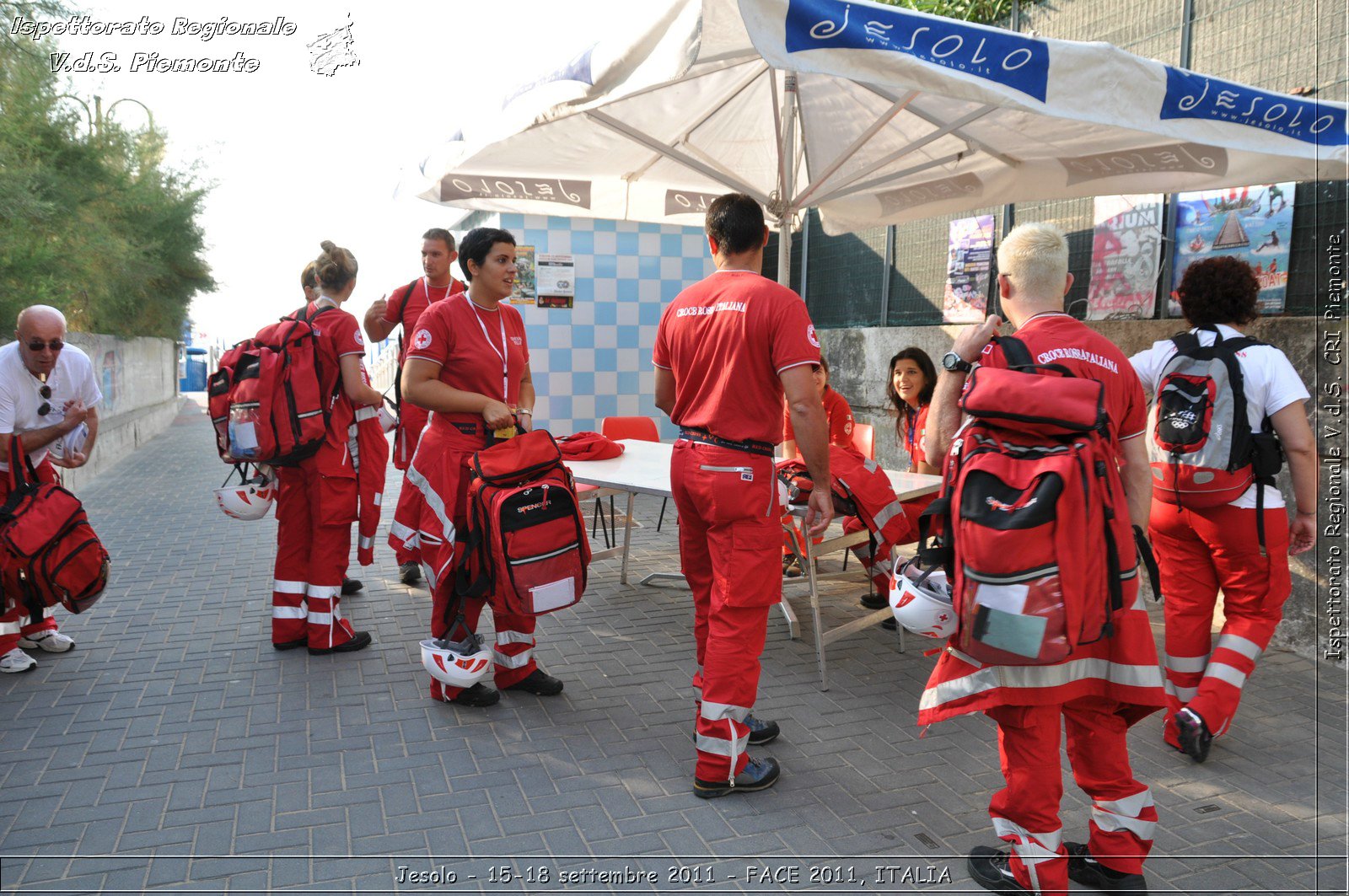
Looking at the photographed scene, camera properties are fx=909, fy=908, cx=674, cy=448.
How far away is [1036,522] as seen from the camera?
7.40 feet

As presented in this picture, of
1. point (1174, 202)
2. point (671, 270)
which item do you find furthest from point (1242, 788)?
point (671, 270)

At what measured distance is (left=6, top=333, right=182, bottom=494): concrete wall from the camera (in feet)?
36.8

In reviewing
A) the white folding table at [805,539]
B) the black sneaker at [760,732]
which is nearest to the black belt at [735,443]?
the white folding table at [805,539]

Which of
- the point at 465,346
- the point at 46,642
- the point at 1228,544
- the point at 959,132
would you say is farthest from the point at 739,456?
the point at 46,642

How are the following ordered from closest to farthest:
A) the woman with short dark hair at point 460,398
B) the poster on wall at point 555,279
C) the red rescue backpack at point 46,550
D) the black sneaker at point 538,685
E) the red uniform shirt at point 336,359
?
the woman with short dark hair at point 460,398 < the red rescue backpack at point 46,550 < the black sneaker at point 538,685 < the red uniform shirt at point 336,359 < the poster on wall at point 555,279

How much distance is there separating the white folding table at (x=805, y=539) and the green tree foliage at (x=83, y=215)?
616 cm

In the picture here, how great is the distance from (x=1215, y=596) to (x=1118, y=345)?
9.73 feet

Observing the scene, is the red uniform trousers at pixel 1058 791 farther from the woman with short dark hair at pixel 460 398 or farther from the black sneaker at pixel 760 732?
the woman with short dark hair at pixel 460 398

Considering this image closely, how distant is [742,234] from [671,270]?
6.73 meters

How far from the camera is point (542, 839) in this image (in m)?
2.92

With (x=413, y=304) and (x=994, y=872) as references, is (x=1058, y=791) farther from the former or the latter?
(x=413, y=304)

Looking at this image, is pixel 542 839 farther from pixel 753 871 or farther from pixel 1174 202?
pixel 1174 202

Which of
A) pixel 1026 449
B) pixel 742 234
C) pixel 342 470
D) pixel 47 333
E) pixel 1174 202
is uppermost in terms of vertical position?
pixel 1174 202

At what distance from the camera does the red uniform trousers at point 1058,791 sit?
2502 millimetres
